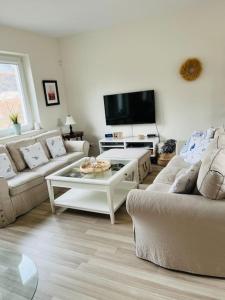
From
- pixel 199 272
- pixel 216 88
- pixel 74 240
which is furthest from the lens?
pixel 216 88

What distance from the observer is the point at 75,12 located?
3480 mm

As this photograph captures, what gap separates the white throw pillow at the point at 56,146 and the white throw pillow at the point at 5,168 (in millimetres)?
871

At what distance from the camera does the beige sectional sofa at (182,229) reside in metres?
1.59

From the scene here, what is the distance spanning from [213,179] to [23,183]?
7.52ft

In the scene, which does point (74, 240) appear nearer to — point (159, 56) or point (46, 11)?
point (46, 11)

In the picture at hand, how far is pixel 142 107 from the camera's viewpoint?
14.8 ft

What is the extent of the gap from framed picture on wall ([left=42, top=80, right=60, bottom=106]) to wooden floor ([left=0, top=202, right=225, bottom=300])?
267cm

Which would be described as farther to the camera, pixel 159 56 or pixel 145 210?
pixel 159 56

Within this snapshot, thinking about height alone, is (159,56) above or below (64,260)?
above

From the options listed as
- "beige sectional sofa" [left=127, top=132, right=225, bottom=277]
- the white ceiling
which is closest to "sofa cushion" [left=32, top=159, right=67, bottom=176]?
"beige sectional sofa" [left=127, top=132, right=225, bottom=277]

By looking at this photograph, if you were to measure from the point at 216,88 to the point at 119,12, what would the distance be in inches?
79.9

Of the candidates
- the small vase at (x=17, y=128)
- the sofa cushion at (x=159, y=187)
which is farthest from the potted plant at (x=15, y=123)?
the sofa cushion at (x=159, y=187)

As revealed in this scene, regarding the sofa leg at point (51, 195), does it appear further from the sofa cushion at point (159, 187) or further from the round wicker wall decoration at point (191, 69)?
the round wicker wall decoration at point (191, 69)

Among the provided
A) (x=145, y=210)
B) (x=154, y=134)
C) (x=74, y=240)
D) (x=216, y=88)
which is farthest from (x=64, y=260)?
(x=216, y=88)
